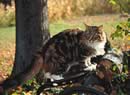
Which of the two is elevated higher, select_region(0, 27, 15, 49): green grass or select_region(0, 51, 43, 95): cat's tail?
select_region(0, 51, 43, 95): cat's tail

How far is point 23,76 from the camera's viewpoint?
6.94 metres

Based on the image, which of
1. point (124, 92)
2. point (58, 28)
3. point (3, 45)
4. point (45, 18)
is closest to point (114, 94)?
point (124, 92)

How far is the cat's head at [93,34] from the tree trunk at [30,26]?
85.3 inches

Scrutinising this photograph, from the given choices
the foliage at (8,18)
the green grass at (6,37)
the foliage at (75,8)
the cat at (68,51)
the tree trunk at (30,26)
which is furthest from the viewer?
the foliage at (75,8)

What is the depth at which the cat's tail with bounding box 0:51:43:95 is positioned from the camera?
21.6 ft

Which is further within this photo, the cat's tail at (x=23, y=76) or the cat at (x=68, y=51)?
the cat at (x=68, y=51)

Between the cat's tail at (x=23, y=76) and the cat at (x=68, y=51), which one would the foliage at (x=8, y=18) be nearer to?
the cat at (x=68, y=51)

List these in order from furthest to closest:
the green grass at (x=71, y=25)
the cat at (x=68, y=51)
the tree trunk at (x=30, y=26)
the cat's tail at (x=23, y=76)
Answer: the green grass at (x=71, y=25)
the tree trunk at (x=30, y=26)
the cat at (x=68, y=51)
the cat's tail at (x=23, y=76)

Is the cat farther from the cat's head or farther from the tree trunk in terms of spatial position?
the tree trunk

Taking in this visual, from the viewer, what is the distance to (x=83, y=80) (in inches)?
251

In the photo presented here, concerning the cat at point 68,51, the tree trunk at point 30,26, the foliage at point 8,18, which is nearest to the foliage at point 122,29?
the cat at point 68,51

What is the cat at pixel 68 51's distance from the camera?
7.14 meters

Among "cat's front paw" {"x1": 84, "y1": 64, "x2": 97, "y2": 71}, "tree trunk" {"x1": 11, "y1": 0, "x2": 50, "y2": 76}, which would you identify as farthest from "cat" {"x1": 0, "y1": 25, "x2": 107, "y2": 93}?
"tree trunk" {"x1": 11, "y1": 0, "x2": 50, "y2": 76}

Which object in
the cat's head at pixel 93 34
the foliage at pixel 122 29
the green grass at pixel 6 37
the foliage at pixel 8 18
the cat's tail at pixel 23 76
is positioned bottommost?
the green grass at pixel 6 37
